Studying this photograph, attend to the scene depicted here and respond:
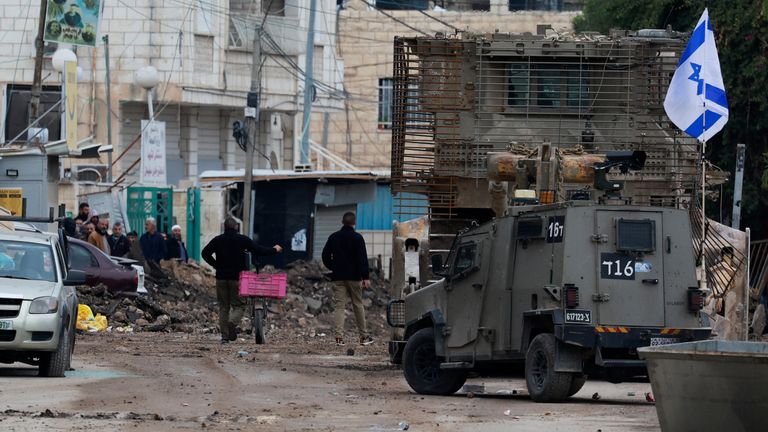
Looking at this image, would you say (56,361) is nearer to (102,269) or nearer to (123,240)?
(102,269)

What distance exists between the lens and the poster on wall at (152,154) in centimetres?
4088

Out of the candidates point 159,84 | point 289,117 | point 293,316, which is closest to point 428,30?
point 289,117

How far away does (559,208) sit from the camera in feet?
50.2

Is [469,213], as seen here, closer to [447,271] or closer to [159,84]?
[447,271]

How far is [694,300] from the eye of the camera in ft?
50.1

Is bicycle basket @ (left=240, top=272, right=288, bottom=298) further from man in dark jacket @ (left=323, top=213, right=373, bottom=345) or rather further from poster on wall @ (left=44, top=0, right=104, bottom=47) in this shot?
poster on wall @ (left=44, top=0, right=104, bottom=47)

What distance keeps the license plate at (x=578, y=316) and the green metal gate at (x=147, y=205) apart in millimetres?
27888

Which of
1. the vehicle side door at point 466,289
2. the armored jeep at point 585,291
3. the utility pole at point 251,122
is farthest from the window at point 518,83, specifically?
the utility pole at point 251,122

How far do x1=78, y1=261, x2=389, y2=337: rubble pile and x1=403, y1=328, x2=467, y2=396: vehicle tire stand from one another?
10.4 metres

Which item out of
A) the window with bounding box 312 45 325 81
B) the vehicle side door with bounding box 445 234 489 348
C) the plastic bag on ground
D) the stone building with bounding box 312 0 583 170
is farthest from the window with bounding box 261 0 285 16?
the vehicle side door with bounding box 445 234 489 348

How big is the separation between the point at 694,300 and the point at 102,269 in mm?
15924

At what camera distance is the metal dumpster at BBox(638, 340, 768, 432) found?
996cm

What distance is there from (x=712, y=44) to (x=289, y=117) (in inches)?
1180

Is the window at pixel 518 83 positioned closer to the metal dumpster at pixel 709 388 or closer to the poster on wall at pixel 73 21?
the metal dumpster at pixel 709 388
